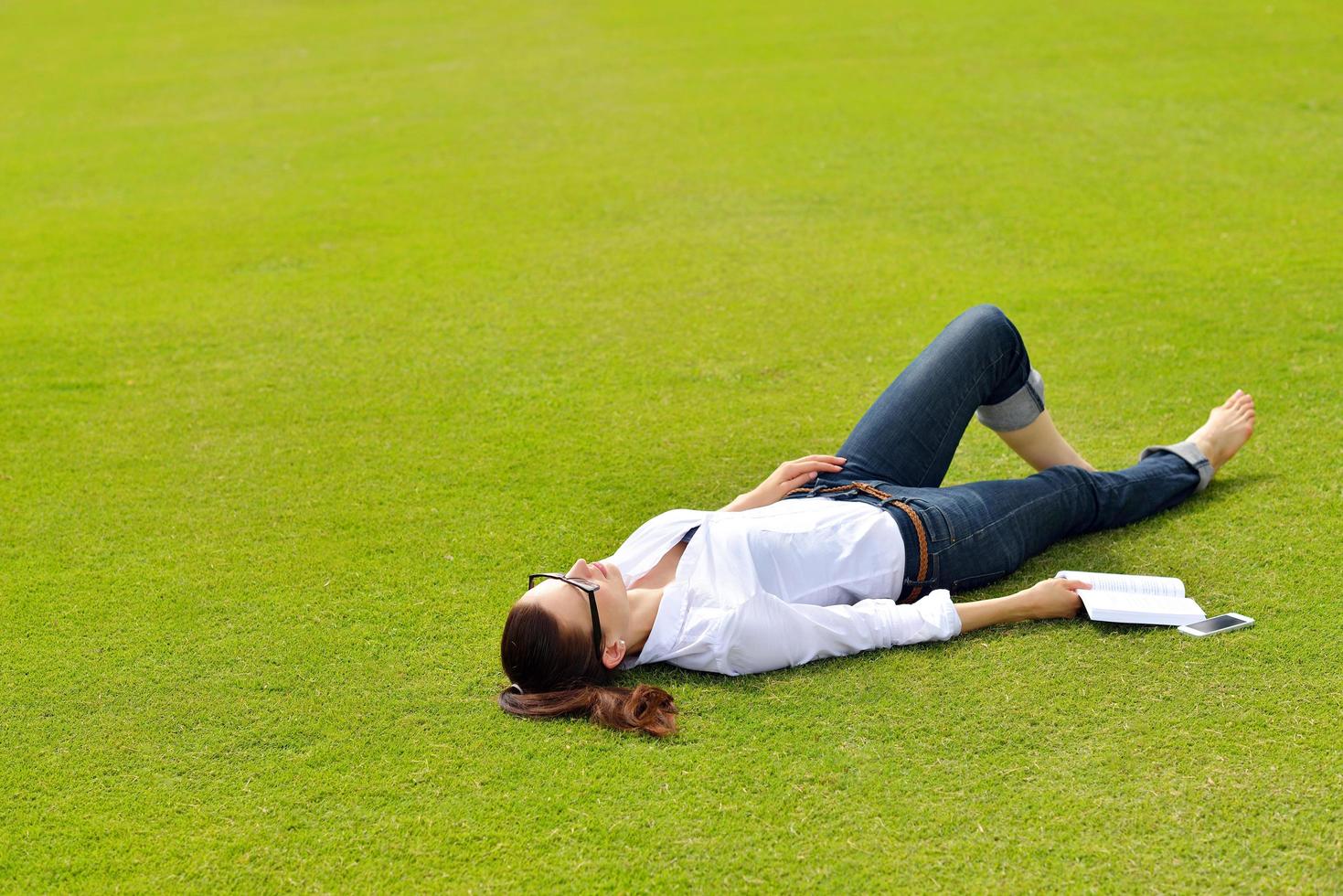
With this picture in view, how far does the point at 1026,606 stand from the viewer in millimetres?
3838

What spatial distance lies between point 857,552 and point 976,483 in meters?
0.54

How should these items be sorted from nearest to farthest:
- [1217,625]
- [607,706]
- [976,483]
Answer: [607,706], [1217,625], [976,483]

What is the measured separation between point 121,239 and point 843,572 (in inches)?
264

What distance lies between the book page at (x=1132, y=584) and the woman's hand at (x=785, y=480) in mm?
820

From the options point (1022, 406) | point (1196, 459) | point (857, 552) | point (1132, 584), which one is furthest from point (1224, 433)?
point (857, 552)

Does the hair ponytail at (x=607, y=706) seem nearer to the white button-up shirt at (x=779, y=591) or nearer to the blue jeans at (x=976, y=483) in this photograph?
the white button-up shirt at (x=779, y=591)

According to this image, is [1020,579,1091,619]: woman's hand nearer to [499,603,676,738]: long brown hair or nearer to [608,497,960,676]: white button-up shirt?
[608,497,960,676]: white button-up shirt

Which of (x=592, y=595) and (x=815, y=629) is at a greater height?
(x=592, y=595)

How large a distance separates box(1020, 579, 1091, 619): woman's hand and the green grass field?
76 millimetres

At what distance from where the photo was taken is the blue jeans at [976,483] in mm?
4035

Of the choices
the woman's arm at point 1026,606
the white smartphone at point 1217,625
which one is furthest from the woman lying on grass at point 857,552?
the white smartphone at point 1217,625

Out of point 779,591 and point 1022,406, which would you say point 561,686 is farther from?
point 1022,406

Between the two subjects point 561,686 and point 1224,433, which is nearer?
point 561,686

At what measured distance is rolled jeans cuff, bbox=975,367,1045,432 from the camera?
4.48 m
